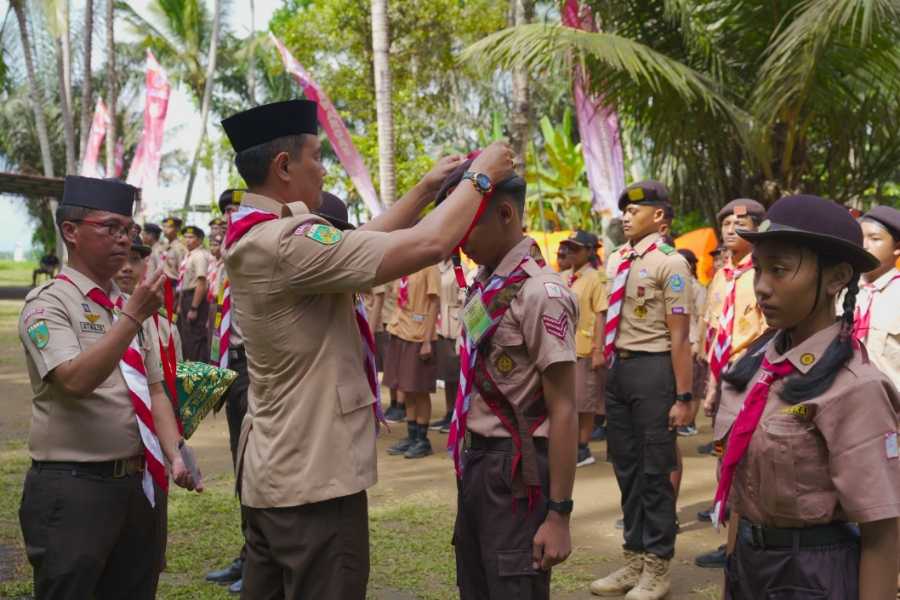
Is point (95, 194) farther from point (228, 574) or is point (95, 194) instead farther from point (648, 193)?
point (648, 193)

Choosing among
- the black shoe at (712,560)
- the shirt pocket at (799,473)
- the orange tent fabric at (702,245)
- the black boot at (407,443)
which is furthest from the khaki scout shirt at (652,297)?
the orange tent fabric at (702,245)

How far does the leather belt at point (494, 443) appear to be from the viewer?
3.22 metres

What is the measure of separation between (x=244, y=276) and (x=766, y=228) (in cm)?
149

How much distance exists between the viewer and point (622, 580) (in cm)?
537

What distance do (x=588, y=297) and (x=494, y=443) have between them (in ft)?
19.2

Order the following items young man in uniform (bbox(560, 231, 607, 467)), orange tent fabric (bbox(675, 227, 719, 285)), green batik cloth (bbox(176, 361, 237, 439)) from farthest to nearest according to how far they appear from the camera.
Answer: orange tent fabric (bbox(675, 227, 719, 285)), young man in uniform (bbox(560, 231, 607, 467)), green batik cloth (bbox(176, 361, 237, 439))

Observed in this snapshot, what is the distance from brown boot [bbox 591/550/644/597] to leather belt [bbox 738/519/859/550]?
2.90 m

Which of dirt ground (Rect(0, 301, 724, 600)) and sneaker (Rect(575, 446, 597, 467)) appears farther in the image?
sneaker (Rect(575, 446, 597, 467))

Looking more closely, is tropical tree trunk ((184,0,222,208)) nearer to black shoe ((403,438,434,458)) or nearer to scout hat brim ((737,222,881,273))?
black shoe ((403,438,434,458))

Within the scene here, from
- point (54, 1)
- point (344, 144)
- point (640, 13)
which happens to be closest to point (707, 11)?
point (640, 13)

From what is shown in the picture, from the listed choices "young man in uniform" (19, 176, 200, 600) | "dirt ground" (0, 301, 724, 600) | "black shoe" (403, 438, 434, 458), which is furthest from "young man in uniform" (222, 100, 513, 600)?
"black shoe" (403, 438, 434, 458)

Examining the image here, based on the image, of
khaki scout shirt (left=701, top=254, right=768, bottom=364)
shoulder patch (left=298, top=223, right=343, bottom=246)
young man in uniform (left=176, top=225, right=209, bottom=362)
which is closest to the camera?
shoulder patch (left=298, top=223, right=343, bottom=246)

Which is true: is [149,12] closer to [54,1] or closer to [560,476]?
[54,1]

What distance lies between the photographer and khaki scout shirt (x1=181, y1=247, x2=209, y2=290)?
12602 mm
